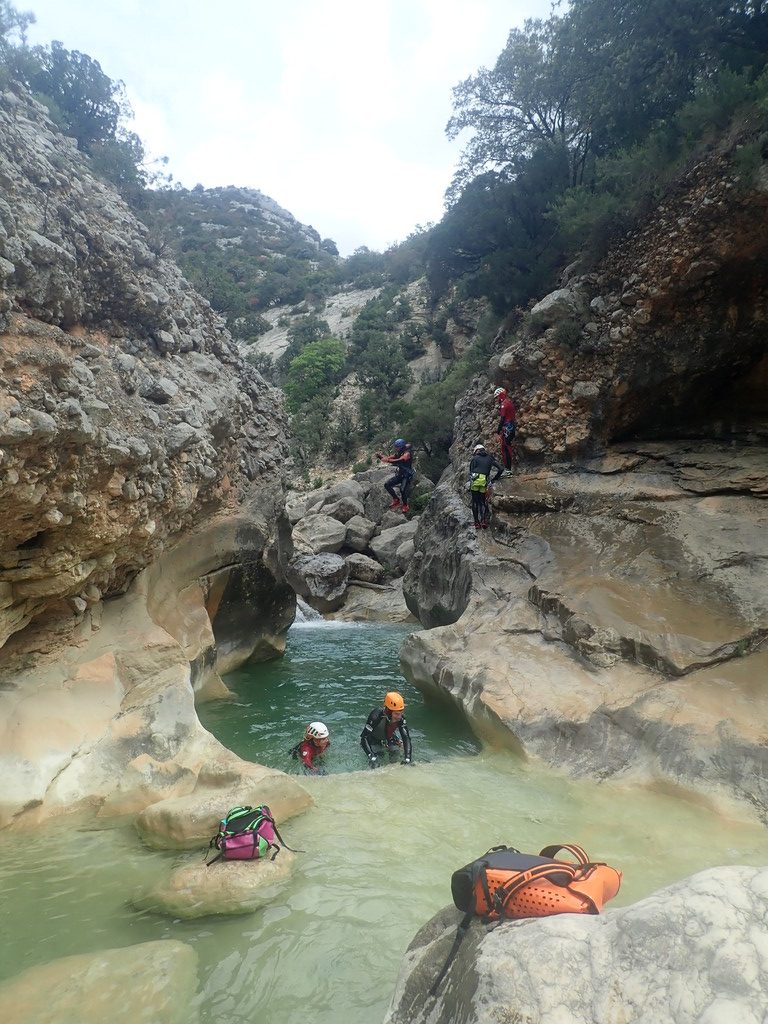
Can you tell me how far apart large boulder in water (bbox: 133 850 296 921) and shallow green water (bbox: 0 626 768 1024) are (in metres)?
0.08

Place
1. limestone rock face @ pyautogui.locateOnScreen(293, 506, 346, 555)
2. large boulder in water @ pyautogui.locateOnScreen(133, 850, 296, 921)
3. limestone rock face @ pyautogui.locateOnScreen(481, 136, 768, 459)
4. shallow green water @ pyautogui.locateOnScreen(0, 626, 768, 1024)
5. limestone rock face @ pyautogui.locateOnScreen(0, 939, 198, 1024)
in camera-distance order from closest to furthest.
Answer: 1. limestone rock face @ pyautogui.locateOnScreen(0, 939, 198, 1024)
2. shallow green water @ pyautogui.locateOnScreen(0, 626, 768, 1024)
3. large boulder in water @ pyautogui.locateOnScreen(133, 850, 296, 921)
4. limestone rock face @ pyautogui.locateOnScreen(481, 136, 768, 459)
5. limestone rock face @ pyautogui.locateOnScreen(293, 506, 346, 555)

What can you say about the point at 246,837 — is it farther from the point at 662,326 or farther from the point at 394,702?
the point at 662,326

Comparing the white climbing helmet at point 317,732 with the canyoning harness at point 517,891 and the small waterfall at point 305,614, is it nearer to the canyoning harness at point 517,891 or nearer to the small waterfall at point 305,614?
the canyoning harness at point 517,891

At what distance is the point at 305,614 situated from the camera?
19.9m

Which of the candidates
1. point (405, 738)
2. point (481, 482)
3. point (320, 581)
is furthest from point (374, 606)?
point (405, 738)

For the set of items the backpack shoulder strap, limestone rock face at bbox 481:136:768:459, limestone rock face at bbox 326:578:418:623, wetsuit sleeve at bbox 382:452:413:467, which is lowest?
limestone rock face at bbox 326:578:418:623

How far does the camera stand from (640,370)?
10977 mm

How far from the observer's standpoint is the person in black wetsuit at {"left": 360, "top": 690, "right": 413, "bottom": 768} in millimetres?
7957

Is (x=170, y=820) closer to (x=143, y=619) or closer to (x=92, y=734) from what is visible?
(x=92, y=734)

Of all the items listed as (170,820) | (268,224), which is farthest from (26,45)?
(268,224)

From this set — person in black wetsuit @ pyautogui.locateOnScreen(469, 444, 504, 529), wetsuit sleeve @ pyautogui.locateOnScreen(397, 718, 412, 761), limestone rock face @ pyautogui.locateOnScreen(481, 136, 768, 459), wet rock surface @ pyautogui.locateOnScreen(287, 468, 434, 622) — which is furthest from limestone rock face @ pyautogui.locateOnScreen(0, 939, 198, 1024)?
wet rock surface @ pyautogui.locateOnScreen(287, 468, 434, 622)

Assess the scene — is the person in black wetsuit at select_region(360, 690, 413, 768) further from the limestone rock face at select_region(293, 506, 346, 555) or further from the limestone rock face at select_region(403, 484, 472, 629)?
the limestone rock face at select_region(293, 506, 346, 555)

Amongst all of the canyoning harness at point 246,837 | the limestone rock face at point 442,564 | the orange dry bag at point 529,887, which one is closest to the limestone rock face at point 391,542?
the limestone rock face at point 442,564

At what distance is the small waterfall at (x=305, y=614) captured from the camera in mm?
19513
